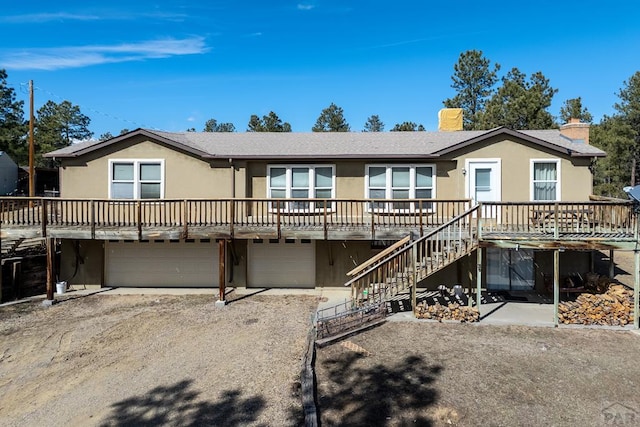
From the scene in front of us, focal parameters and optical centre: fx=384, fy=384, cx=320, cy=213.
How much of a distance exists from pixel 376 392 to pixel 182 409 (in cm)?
339

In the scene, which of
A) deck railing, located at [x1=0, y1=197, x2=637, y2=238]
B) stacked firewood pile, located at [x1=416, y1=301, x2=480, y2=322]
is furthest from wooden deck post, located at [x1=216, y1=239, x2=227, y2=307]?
stacked firewood pile, located at [x1=416, y1=301, x2=480, y2=322]

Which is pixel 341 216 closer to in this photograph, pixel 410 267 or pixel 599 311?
pixel 410 267

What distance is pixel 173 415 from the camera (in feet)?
20.8

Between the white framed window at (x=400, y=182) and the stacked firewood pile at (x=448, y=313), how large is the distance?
13.8 ft

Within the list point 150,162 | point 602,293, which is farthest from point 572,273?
point 150,162

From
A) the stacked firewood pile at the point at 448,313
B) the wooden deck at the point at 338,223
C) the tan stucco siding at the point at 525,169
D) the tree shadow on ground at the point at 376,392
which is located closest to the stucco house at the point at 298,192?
the tan stucco siding at the point at 525,169

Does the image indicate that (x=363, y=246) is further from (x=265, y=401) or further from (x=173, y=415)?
(x=173, y=415)

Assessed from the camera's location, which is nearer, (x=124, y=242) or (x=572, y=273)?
(x=572, y=273)

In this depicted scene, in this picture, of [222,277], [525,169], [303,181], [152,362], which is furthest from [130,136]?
[525,169]

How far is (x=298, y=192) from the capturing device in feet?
47.0

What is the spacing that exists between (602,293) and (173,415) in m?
12.3

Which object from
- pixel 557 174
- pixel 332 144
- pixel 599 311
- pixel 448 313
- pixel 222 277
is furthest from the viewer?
pixel 332 144

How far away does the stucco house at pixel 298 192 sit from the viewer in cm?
1341

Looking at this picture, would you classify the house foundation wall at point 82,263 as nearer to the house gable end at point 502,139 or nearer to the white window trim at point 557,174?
the house gable end at point 502,139
